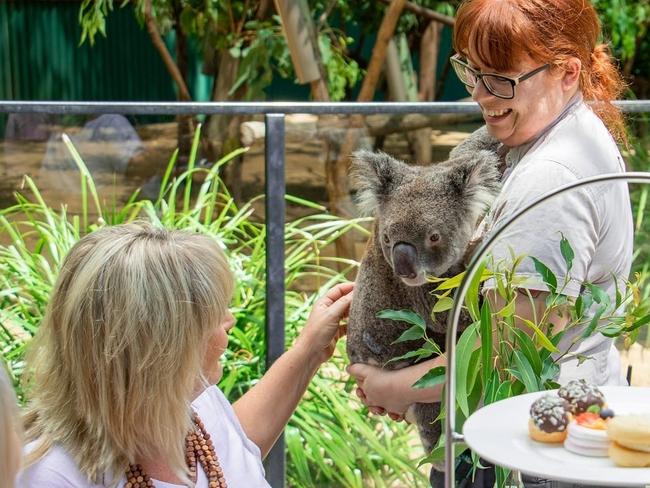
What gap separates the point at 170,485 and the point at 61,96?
748 cm

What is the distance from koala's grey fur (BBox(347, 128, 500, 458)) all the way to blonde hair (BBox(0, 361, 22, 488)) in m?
0.92

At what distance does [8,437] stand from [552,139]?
1001 mm

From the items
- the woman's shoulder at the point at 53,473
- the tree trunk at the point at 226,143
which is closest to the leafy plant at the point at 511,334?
the woman's shoulder at the point at 53,473

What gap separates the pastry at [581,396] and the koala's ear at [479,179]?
65cm

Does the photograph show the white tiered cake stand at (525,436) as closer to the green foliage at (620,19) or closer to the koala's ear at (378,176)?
the koala's ear at (378,176)

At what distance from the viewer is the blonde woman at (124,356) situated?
1.40 m

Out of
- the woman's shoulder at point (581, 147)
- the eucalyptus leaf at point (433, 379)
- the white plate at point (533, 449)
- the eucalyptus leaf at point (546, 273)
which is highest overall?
the woman's shoulder at point (581, 147)

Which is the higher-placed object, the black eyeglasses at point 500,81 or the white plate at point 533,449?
the black eyeglasses at point 500,81

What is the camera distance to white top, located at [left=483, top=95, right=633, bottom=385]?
1606mm

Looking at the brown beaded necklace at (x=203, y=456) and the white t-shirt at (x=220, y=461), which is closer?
the white t-shirt at (x=220, y=461)

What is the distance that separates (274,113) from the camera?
9.00 ft

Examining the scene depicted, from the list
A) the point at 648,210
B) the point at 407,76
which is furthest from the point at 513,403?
the point at 407,76

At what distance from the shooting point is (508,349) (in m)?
1.56

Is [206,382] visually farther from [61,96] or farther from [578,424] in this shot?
[61,96]
